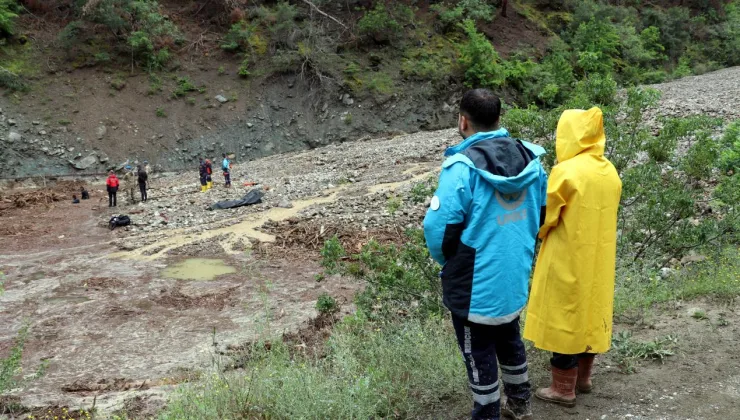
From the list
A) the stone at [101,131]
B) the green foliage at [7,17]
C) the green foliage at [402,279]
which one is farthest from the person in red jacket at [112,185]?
the green foliage at [402,279]

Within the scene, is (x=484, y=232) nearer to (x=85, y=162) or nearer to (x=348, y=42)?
(x=85, y=162)

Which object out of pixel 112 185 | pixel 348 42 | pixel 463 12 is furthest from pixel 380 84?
pixel 112 185

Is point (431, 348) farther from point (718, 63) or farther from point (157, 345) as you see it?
point (718, 63)

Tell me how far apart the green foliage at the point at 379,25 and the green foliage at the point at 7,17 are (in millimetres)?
14320

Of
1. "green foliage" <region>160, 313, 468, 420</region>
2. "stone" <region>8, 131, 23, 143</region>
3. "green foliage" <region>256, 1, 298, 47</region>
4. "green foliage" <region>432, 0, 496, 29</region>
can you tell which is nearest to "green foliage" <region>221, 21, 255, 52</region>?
"green foliage" <region>256, 1, 298, 47</region>

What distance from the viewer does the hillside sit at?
22906 millimetres

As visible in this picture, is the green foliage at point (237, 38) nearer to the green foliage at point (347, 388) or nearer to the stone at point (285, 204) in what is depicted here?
the stone at point (285, 204)

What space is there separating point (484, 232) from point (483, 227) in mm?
25

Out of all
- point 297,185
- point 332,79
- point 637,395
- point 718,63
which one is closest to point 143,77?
point 332,79

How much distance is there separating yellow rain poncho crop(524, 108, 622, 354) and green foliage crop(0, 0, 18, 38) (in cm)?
2674

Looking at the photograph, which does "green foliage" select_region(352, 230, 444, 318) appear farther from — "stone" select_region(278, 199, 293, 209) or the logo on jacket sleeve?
"stone" select_region(278, 199, 293, 209)

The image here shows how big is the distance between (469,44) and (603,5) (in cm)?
1052

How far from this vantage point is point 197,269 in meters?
11.6

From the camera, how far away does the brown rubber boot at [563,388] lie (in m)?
3.33
